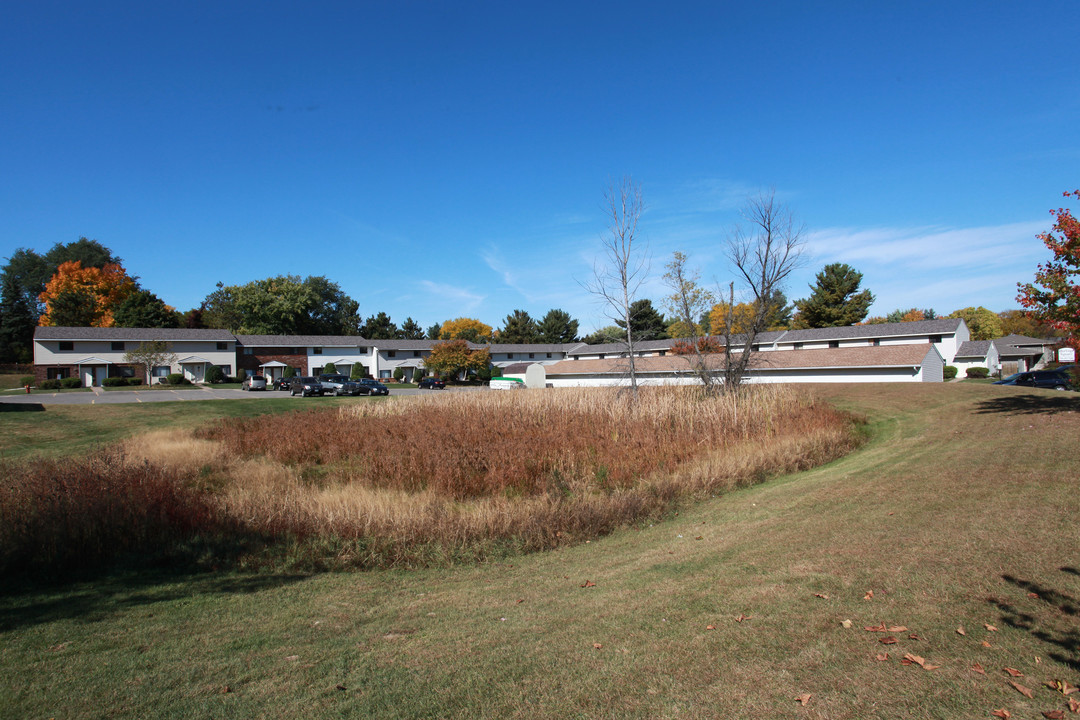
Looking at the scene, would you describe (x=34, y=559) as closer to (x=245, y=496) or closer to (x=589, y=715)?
(x=245, y=496)

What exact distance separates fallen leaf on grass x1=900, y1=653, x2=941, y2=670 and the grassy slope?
5 centimetres

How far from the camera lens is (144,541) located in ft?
27.5

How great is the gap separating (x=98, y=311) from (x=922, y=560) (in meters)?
92.5

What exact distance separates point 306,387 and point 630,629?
4274 centimetres

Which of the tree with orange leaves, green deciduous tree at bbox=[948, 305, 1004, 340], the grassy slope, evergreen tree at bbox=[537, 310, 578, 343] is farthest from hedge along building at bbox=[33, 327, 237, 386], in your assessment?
green deciduous tree at bbox=[948, 305, 1004, 340]

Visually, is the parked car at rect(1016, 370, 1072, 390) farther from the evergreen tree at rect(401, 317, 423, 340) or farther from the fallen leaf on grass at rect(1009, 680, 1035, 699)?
the evergreen tree at rect(401, 317, 423, 340)

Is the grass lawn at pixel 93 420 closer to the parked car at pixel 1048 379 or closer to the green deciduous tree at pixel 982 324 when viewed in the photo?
the parked car at pixel 1048 379

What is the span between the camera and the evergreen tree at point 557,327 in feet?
311

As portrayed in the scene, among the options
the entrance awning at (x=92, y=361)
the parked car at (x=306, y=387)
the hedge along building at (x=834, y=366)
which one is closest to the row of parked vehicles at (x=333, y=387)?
the parked car at (x=306, y=387)

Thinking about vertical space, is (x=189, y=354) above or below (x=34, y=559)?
above

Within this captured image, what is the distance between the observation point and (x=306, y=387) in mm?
43562

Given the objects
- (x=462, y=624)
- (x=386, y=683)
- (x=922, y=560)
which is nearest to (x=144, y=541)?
(x=462, y=624)

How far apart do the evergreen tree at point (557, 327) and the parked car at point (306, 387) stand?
166 ft

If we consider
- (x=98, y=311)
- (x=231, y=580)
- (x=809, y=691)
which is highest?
(x=98, y=311)
